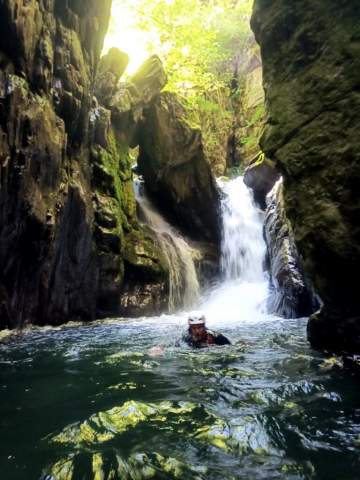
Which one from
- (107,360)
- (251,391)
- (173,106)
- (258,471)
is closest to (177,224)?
(173,106)

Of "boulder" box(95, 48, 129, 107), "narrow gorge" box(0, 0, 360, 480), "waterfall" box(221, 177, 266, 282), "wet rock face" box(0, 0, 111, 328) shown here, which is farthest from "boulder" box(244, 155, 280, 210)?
"wet rock face" box(0, 0, 111, 328)

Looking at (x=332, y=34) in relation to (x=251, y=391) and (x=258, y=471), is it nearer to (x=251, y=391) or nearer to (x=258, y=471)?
(x=251, y=391)

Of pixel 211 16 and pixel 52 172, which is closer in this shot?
pixel 52 172

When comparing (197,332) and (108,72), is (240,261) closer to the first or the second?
(108,72)

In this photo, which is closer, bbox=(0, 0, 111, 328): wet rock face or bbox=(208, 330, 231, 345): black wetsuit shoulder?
bbox=(208, 330, 231, 345): black wetsuit shoulder

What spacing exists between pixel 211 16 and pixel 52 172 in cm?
2513

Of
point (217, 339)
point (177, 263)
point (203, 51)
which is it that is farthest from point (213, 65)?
point (217, 339)

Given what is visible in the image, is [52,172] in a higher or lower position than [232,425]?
higher

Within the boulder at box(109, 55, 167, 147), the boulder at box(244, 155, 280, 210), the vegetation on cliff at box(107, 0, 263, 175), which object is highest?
the vegetation on cliff at box(107, 0, 263, 175)

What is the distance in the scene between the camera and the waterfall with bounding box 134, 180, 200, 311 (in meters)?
16.9

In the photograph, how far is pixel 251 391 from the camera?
195 inches

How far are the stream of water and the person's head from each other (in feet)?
1.11

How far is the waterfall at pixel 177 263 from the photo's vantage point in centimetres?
1694

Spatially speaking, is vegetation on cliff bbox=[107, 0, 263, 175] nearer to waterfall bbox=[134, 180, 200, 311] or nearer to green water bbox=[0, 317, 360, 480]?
waterfall bbox=[134, 180, 200, 311]
